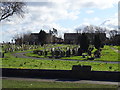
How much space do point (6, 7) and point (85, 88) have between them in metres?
10.2

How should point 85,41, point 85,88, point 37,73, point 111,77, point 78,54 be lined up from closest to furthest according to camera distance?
point 85,88
point 111,77
point 37,73
point 78,54
point 85,41

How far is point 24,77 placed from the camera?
57.7 ft

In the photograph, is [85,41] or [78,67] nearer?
[78,67]

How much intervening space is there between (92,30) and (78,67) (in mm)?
89865

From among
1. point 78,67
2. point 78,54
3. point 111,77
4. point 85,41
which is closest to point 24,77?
point 78,67

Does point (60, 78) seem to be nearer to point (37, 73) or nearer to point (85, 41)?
point (37, 73)

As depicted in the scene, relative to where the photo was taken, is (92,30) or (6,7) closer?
(6,7)

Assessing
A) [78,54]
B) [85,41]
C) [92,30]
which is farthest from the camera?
[92,30]

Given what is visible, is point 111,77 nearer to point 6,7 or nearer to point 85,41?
point 6,7

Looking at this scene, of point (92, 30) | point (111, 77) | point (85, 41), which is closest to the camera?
point (111, 77)

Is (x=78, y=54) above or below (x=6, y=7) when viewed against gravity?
below

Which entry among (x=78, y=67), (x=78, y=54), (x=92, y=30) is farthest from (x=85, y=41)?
(x=92, y=30)

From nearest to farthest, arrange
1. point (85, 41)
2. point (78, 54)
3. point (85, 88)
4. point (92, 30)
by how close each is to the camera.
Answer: point (85, 88) → point (78, 54) → point (85, 41) → point (92, 30)

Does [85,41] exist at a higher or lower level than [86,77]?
higher
